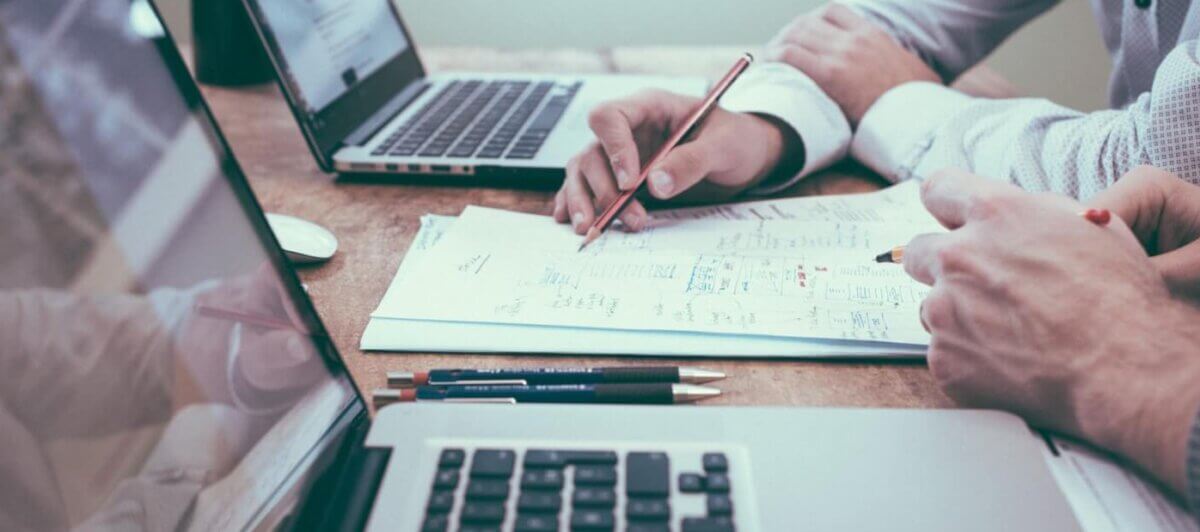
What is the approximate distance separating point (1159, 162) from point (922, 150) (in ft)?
0.64

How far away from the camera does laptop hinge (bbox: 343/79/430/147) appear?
0.87 meters

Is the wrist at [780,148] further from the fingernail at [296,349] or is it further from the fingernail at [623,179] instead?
the fingernail at [296,349]

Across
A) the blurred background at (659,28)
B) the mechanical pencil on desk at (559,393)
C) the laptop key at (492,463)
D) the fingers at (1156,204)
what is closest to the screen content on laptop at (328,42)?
the mechanical pencil on desk at (559,393)

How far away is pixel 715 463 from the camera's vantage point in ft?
1.26

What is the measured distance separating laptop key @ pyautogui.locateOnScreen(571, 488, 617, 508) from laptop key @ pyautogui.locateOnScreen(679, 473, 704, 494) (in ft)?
0.10

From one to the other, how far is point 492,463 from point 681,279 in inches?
10.2

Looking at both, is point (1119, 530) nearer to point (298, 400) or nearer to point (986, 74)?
point (298, 400)

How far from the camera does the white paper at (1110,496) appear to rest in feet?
1.23

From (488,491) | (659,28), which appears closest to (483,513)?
(488,491)

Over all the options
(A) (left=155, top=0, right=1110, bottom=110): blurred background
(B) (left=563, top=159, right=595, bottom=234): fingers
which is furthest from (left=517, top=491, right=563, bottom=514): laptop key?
(A) (left=155, top=0, right=1110, bottom=110): blurred background

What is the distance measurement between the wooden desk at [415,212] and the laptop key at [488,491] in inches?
6.4

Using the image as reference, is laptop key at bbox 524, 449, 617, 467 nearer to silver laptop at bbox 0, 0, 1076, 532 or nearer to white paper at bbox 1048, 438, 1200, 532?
silver laptop at bbox 0, 0, 1076, 532

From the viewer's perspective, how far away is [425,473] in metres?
0.39

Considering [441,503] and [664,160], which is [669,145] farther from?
[441,503]
